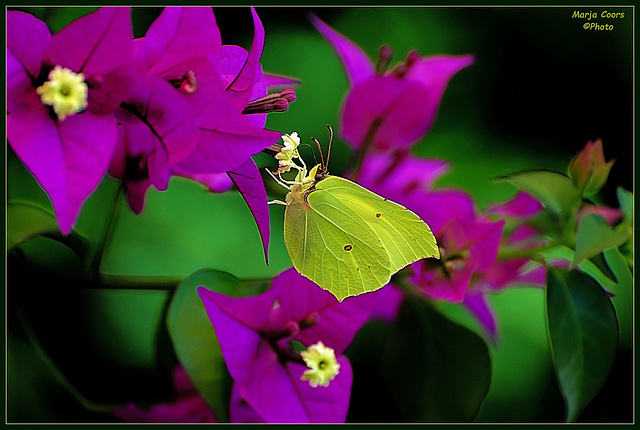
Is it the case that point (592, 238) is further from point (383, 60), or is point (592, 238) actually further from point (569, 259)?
point (383, 60)

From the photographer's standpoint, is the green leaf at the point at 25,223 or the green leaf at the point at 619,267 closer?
the green leaf at the point at 25,223

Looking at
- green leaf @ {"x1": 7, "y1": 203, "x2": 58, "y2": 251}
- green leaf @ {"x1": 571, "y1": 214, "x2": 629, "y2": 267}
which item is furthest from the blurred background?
green leaf @ {"x1": 571, "y1": 214, "x2": 629, "y2": 267}

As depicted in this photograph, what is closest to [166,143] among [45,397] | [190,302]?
[190,302]

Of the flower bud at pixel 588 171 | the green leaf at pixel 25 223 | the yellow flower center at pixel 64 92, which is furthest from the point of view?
the flower bud at pixel 588 171

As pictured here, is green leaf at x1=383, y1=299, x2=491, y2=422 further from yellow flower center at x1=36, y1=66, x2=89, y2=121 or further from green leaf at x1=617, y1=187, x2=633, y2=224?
yellow flower center at x1=36, y1=66, x2=89, y2=121

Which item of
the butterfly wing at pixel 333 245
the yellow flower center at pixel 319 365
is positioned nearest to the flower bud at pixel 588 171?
the butterfly wing at pixel 333 245

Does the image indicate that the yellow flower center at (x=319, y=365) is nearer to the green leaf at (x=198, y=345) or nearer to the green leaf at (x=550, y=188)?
the green leaf at (x=198, y=345)
